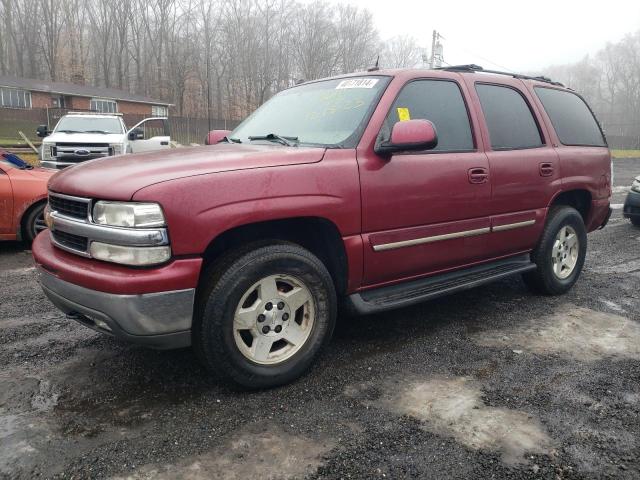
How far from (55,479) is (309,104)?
9.41ft

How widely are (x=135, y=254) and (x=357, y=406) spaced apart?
1.43 meters

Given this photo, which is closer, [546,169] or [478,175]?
[478,175]

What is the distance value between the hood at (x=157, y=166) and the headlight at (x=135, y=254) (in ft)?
0.83

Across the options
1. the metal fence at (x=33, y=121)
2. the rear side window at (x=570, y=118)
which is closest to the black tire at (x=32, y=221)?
the rear side window at (x=570, y=118)

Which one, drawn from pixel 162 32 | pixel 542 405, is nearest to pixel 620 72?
pixel 162 32

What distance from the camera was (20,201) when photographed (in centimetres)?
603

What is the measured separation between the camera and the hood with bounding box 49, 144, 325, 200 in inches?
101

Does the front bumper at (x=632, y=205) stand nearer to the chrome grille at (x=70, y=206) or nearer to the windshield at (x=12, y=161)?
the chrome grille at (x=70, y=206)

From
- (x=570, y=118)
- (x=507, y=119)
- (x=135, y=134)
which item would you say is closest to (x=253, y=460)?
(x=507, y=119)

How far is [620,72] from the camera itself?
7456cm

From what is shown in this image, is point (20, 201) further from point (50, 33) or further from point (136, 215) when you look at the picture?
point (50, 33)

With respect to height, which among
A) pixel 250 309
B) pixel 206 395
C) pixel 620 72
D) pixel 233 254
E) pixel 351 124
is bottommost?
pixel 206 395

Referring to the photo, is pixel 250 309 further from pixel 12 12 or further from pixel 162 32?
pixel 12 12

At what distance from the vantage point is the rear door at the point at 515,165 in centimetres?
397
